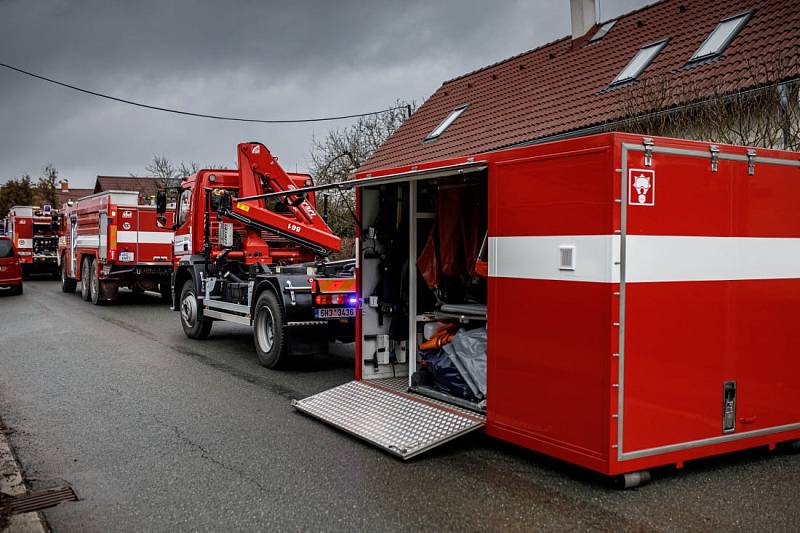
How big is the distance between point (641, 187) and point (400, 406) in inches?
118

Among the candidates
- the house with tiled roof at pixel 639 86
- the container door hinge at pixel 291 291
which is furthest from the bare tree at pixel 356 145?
the container door hinge at pixel 291 291

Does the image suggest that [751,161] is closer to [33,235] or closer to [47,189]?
[33,235]

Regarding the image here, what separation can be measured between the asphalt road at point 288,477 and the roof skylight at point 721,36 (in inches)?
417

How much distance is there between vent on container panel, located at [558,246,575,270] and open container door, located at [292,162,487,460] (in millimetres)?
1064

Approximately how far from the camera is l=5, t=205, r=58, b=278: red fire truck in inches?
1249

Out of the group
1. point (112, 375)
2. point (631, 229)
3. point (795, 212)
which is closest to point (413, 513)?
point (631, 229)

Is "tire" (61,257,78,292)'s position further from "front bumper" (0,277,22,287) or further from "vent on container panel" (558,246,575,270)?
"vent on container panel" (558,246,575,270)

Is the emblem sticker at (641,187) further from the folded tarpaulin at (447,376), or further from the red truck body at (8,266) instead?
the red truck body at (8,266)

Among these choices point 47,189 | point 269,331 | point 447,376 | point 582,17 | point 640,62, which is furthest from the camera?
point 47,189

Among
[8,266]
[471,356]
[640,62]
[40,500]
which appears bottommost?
[40,500]

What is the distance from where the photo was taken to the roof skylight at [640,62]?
15766 millimetres

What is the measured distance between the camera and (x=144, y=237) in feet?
63.3

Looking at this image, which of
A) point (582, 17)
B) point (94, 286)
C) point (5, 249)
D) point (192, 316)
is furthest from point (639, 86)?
point (5, 249)

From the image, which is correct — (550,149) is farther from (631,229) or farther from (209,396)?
(209,396)
